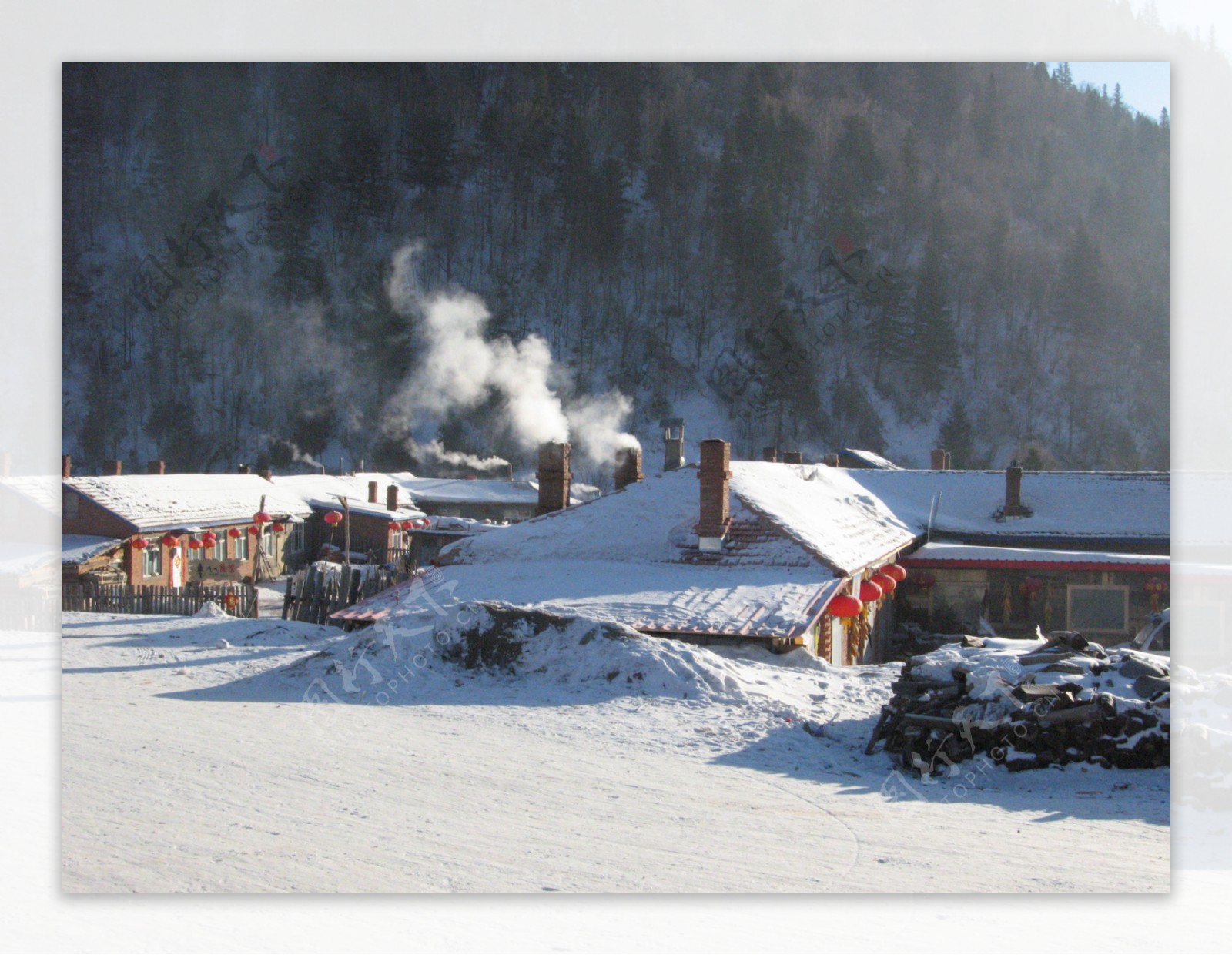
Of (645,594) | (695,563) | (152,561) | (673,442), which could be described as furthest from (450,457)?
(645,594)

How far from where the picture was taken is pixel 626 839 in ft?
18.3

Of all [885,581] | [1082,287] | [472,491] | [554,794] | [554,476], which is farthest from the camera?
[472,491]

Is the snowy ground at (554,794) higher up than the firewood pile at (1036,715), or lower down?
lower down

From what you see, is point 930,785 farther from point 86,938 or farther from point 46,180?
point 46,180

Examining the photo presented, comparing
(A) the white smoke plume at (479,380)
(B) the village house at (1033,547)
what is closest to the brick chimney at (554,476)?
(A) the white smoke plume at (479,380)

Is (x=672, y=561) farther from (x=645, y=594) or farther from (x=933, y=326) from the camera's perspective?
(x=933, y=326)

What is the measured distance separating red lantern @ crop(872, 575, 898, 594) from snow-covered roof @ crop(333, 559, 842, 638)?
0.61 m

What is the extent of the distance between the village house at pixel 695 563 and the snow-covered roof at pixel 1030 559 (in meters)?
1.95

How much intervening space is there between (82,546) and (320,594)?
9.42m

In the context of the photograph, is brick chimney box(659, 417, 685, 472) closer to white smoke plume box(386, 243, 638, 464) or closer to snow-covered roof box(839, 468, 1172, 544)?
white smoke plume box(386, 243, 638, 464)

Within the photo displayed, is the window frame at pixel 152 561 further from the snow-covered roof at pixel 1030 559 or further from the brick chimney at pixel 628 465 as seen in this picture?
the snow-covered roof at pixel 1030 559

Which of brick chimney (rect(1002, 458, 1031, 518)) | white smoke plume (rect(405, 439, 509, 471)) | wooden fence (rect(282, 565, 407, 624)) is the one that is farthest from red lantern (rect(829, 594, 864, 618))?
white smoke plume (rect(405, 439, 509, 471))

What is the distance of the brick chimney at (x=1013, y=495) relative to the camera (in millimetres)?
20625

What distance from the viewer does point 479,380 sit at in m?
16.1
